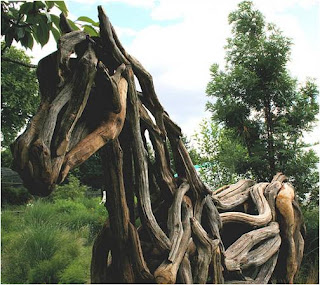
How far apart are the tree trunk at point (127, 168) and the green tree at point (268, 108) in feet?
8.33

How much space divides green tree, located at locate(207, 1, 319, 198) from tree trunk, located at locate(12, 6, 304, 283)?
8.33ft

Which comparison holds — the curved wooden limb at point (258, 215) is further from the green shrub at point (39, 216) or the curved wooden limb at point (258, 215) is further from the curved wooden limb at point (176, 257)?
the green shrub at point (39, 216)

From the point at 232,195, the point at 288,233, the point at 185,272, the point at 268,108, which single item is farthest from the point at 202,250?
the point at 268,108

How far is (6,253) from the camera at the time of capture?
4848mm

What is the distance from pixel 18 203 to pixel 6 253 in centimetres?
644

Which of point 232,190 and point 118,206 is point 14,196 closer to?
point 232,190

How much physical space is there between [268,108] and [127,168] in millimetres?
4024

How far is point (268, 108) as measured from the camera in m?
5.55

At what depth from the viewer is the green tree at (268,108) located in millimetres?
5270

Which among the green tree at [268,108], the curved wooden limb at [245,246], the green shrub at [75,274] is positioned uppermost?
the green tree at [268,108]

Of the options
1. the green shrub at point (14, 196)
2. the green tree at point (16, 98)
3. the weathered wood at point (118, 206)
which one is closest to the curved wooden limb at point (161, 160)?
the weathered wood at point (118, 206)

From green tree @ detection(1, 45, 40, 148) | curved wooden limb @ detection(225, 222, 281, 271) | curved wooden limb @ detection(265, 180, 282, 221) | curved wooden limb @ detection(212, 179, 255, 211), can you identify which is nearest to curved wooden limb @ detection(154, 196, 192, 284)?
curved wooden limb @ detection(225, 222, 281, 271)

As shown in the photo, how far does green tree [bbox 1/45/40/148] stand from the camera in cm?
1096

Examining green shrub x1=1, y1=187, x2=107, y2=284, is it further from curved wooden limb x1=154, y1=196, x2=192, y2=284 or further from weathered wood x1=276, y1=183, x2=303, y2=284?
curved wooden limb x1=154, y1=196, x2=192, y2=284
